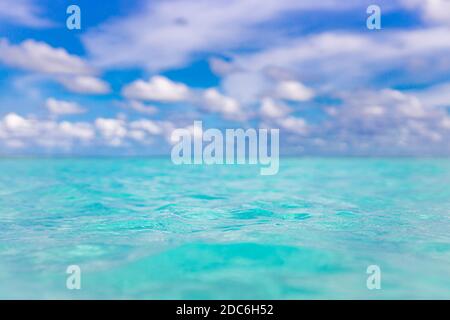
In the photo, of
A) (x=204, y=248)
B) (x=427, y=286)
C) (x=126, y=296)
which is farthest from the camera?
(x=204, y=248)

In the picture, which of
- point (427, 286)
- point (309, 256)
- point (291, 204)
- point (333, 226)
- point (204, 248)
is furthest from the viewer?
point (291, 204)

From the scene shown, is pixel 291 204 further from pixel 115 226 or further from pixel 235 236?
pixel 115 226

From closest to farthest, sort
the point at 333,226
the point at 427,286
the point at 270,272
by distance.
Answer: the point at 427,286 → the point at 270,272 → the point at 333,226

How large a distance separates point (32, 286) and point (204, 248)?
304 centimetres

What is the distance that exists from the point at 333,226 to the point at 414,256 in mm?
2503

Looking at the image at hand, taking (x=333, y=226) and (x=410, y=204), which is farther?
(x=410, y=204)

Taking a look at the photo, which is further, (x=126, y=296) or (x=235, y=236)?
(x=235, y=236)

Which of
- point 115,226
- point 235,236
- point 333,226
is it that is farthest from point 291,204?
point 115,226

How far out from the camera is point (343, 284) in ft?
18.9

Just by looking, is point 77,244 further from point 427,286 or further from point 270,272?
point 427,286

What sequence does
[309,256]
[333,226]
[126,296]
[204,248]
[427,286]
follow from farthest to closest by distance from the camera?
[333,226], [204,248], [309,256], [427,286], [126,296]

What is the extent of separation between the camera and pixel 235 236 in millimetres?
8258

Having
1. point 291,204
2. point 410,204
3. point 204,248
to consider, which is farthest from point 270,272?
point 410,204

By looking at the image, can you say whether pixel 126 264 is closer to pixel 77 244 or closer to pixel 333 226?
pixel 77 244
